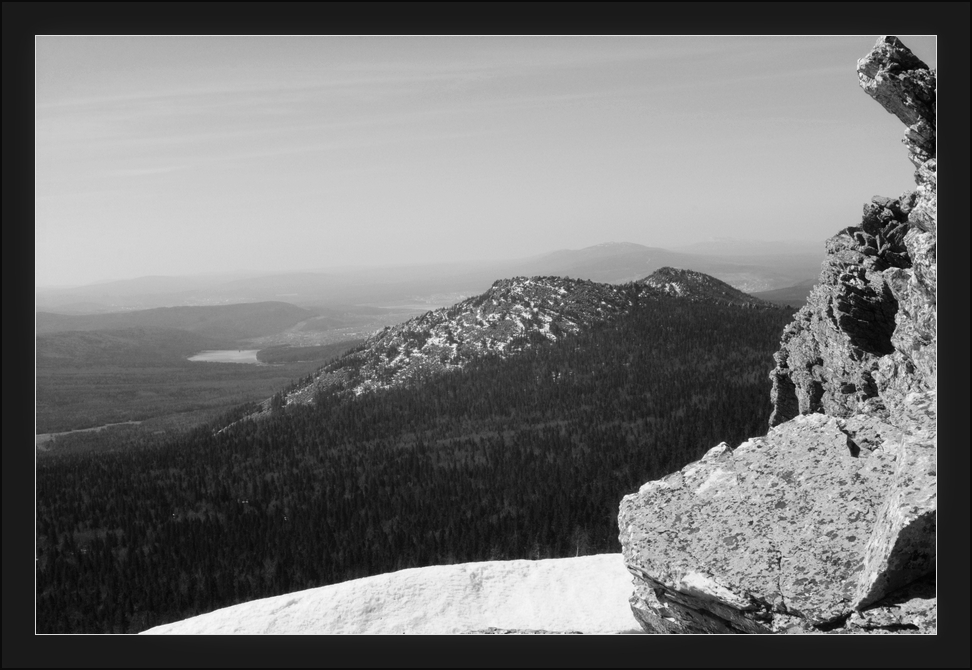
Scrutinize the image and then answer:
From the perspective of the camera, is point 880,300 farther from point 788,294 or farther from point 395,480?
point 788,294

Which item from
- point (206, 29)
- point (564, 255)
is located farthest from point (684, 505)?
point (564, 255)

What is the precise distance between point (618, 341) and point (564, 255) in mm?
49859

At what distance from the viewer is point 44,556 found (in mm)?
42969

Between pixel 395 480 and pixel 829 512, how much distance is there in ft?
149

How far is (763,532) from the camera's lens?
10773mm

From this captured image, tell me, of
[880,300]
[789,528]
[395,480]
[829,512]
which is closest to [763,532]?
[789,528]

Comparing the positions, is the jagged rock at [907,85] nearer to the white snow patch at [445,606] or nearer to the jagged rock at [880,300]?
the jagged rock at [880,300]

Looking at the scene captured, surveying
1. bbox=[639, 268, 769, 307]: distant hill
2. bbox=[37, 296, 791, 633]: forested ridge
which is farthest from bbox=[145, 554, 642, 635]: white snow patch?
bbox=[639, 268, 769, 307]: distant hill

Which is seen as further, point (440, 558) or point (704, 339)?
point (704, 339)

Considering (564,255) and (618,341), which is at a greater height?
(564,255)

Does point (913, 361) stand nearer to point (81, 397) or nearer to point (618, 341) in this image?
point (618, 341)

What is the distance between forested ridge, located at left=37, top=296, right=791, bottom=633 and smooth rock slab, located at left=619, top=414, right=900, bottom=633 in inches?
1146

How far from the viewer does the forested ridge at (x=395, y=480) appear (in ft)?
132

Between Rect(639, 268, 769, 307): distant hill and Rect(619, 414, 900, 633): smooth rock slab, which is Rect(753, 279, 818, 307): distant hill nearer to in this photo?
Rect(639, 268, 769, 307): distant hill
